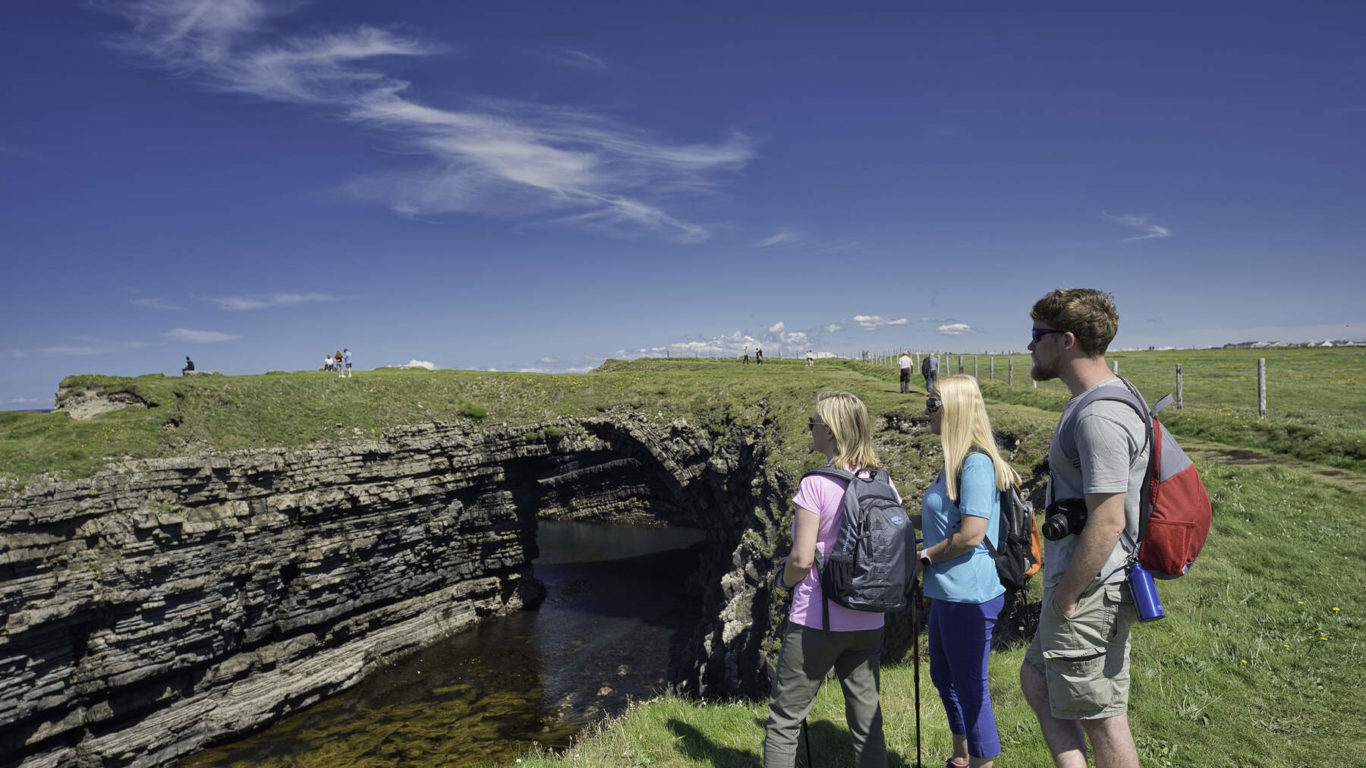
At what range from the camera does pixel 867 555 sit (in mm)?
4625

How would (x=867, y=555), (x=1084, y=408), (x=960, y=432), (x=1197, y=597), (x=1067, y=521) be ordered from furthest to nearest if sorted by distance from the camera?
(x=1197, y=597), (x=960, y=432), (x=867, y=555), (x=1067, y=521), (x=1084, y=408)

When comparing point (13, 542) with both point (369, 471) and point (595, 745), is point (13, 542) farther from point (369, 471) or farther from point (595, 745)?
point (595, 745)

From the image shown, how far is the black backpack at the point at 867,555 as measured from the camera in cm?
460

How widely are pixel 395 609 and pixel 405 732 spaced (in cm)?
837

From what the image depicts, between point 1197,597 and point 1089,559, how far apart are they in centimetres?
852

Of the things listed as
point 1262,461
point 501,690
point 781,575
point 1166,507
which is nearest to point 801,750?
point 781,575

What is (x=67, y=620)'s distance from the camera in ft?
63.1

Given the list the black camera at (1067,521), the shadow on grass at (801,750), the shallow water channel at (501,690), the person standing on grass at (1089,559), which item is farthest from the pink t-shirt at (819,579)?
the shallow water channel at (501,690)

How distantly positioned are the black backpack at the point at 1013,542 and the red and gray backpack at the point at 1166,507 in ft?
5.34

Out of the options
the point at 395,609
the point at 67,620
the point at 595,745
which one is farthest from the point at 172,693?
the point at 595,745

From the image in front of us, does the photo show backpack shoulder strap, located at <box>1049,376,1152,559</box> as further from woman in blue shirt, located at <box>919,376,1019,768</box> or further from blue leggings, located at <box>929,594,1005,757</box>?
blue leggings, located at <box>929,594,1005,757</box>

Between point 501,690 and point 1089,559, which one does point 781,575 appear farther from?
point 501,690

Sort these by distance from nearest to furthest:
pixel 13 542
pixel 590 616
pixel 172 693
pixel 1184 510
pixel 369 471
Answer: pixel 1184 510, pixel 13 542, pixel 172 693, pixel 369 471, pixel 590 616

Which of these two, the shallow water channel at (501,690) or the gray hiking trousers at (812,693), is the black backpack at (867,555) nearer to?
the gray hiking trousers at (812,693)
